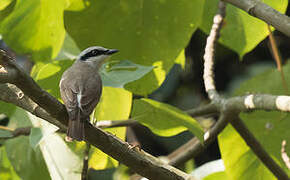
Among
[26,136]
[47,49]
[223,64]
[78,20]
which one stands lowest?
[223,64]

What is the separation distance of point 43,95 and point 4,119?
10.4ft

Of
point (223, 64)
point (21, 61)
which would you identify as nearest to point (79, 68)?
point (21, 61)

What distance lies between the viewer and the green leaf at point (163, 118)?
2678 mm

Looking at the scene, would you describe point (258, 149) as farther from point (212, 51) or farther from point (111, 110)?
point (111, 110)

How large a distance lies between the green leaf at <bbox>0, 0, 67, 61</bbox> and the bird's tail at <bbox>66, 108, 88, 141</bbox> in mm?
816

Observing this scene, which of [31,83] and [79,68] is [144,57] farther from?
[31,83]

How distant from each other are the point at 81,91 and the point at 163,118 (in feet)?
1.78

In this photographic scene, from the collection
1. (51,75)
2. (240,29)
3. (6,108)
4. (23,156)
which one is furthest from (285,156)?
(6,108)

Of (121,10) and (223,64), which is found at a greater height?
(121,10)

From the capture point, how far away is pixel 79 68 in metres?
3.59

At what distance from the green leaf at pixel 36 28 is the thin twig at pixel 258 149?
1265 mm

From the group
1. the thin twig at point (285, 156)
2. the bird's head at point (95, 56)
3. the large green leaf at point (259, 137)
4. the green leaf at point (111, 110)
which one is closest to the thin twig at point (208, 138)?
the large green leaf at point (259, 137)

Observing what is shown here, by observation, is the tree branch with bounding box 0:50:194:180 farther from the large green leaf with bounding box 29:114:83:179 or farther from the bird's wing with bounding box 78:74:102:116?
the large green leaf with bounding box 29:114:83:179

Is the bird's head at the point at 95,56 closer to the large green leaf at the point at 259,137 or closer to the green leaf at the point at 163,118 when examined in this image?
the green leaf at the point at 163,118
